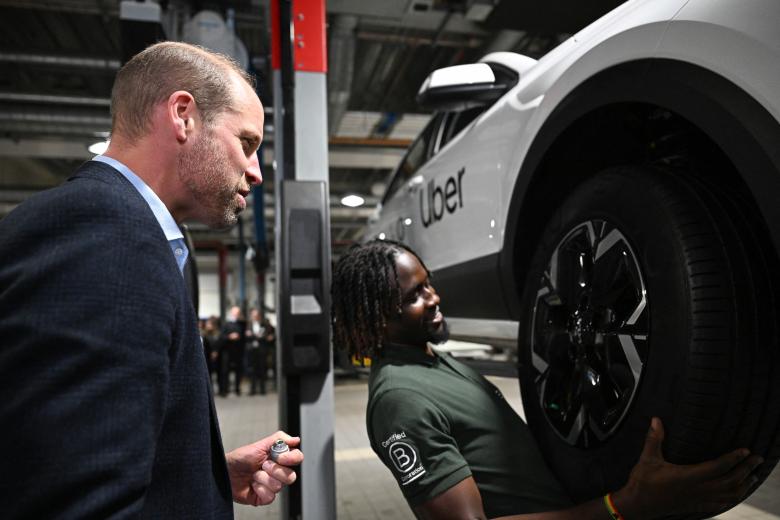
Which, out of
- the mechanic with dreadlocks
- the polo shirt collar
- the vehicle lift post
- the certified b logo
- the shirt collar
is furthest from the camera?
the vehicle lift post

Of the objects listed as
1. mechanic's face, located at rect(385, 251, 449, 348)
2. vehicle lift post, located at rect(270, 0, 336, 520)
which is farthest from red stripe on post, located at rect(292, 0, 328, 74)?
mechanic's face, located at rect(385, 251, 449, 348)

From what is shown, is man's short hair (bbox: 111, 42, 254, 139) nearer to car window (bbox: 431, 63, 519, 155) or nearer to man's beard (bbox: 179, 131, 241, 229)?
A: man's beard (bbox: 179, 131, 241, 229)

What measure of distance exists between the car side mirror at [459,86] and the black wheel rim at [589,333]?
0.69 meters

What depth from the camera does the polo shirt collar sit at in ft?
4.49

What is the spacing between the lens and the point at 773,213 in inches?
31.9

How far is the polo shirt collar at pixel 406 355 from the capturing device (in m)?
1.37

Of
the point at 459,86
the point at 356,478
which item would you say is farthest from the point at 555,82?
the point at 356,478

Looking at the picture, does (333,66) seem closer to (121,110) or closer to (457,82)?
(457,82)

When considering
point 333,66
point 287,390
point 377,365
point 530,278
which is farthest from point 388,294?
point 333,66

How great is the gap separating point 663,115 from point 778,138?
423mm

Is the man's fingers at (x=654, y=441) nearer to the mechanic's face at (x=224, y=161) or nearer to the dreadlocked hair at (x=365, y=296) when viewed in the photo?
the dreadlocked hair at (x=365, y=296)

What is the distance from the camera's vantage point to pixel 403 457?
1.10 m

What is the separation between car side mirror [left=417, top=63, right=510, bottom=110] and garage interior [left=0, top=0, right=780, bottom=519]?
1.16ft

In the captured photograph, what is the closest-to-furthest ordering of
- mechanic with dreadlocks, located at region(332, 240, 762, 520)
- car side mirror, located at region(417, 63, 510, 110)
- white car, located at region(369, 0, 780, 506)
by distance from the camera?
1. white car, located at region(369, 0, 780, 506)
2. mechanic with dreadlocks, located at region(332, 240, 762, 520)
3. car side mirror, located at region(417, 63, 510, 110)
